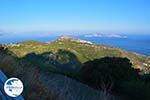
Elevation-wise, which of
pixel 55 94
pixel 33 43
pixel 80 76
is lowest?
pixel 33 43

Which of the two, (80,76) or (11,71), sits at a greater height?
(11,71)

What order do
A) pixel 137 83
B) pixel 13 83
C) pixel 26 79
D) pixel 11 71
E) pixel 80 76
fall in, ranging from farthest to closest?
pixel 80 76 → pixel 137 83 → pixel 11 71 → pixel 26 79 → pixel 13 83

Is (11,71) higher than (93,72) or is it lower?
higher

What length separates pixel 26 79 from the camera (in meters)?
8.48

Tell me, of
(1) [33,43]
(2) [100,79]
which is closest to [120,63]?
(2) [100,79]

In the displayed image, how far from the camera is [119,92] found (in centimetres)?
1750

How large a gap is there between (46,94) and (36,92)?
0.21 metres

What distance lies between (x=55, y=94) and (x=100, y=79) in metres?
9.99

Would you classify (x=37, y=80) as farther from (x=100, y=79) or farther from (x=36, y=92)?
(x=100, y=79)

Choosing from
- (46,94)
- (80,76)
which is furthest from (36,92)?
(80,76)

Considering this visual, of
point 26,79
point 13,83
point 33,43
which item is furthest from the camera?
point 33,43

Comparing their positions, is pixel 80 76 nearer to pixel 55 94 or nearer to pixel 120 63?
pixel 120 63

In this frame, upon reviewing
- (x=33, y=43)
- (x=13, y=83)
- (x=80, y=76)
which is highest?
(x=13, y=83)

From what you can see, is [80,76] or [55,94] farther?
[80,76]
